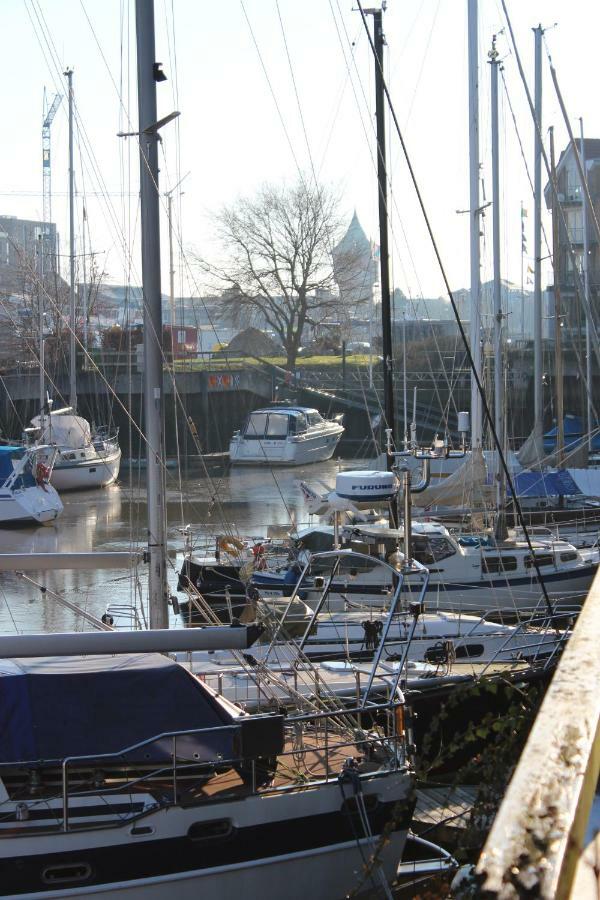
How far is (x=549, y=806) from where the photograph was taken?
1.43 m

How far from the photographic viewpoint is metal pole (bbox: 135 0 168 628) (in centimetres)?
1065

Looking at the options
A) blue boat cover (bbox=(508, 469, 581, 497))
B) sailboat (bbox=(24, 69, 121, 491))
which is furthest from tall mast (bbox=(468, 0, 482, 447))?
sailboat (bbox=(24, 69, 121, 491))

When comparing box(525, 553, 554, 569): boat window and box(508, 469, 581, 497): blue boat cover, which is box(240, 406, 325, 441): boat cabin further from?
box(525, 553, 554, 569): boat window

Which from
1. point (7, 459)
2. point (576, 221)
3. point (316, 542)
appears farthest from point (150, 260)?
point (576, 221)

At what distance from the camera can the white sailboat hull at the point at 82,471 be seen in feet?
140

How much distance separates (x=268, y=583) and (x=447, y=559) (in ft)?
11.1

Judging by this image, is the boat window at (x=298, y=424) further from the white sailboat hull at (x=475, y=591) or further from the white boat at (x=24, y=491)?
the white sailboat hull at (x=475, y=591)

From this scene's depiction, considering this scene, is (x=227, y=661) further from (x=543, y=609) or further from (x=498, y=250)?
(x=498, y=250)

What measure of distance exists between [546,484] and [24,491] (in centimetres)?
1741

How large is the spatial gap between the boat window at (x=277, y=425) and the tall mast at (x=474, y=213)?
2802 centimetres

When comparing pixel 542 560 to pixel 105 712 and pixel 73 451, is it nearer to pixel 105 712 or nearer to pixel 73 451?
pixel 105 712

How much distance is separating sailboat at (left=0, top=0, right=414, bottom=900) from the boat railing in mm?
15

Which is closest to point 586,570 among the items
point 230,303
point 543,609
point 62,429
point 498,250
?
point 543,609

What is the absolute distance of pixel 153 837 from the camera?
23.9 feet
